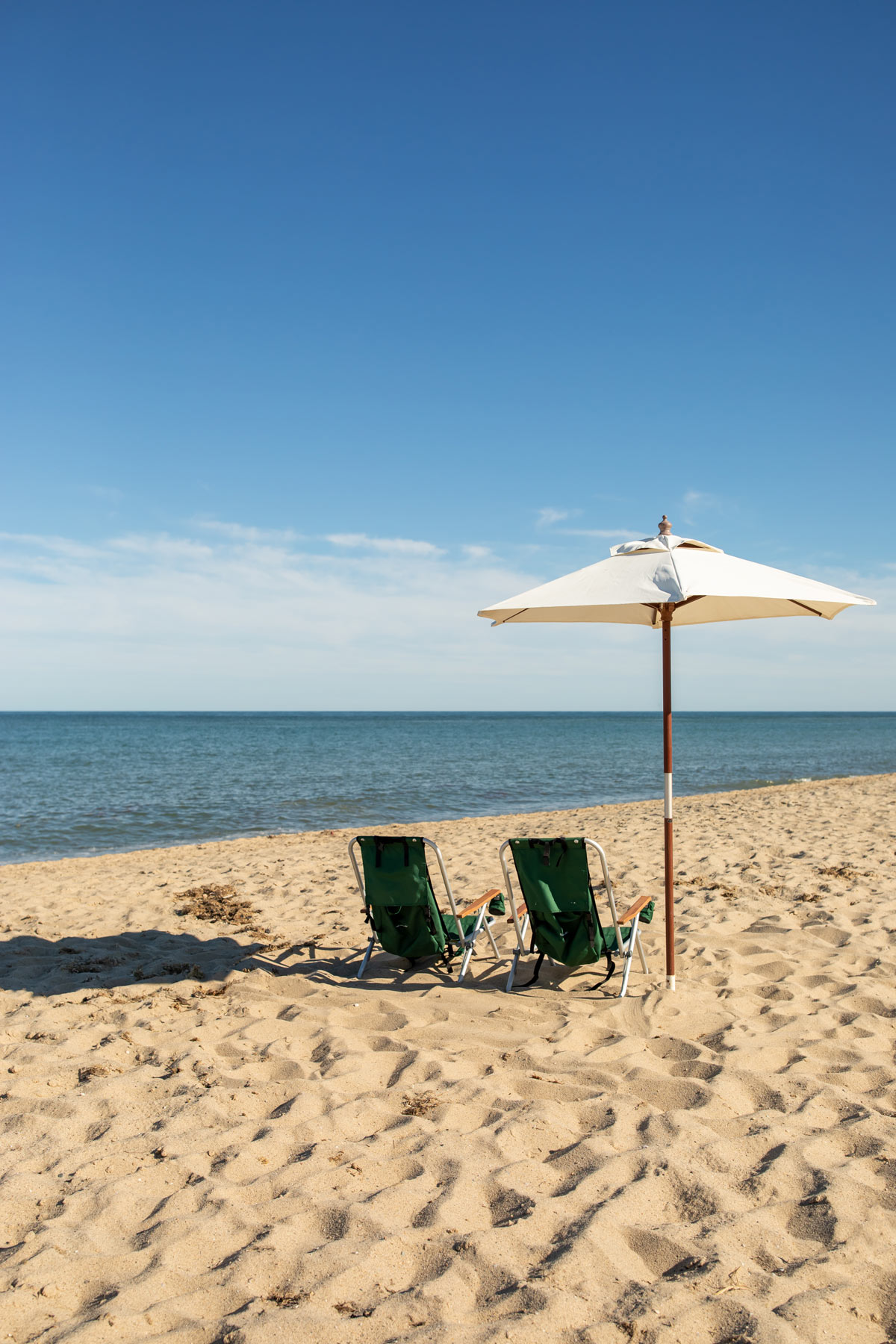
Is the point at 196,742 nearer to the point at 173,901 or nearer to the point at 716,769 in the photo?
the point at 716,769

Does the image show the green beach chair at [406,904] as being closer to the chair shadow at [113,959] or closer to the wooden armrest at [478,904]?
the wooden armrest at [478,904]

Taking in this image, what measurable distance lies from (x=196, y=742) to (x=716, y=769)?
34.3 metres

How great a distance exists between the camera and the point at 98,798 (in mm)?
19516

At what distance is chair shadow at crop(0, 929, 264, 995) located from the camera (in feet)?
16.6

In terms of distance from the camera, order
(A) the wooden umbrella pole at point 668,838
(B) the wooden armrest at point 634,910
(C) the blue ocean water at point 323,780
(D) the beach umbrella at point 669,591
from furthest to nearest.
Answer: (C) the blue ocean water at point 323,780 < (B) the wooden armrest at point 634,910 < (A) the wooden umbrella pole at point 668,838 < (D) the beach umbrella at point 669,591

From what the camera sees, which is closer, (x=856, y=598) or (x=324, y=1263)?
(x=324, y=1263)

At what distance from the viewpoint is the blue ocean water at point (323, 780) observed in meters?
15.5

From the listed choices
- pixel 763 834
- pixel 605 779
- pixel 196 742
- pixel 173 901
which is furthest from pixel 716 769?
pixel 196 742

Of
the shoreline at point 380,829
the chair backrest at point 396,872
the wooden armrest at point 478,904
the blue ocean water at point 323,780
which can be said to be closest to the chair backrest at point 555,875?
the wooden armrest at point 478,904

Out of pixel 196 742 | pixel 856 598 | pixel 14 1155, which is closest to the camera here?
pixel 14 1155

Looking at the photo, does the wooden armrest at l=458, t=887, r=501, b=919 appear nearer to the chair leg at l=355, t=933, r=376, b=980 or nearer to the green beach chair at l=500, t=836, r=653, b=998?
the green beach chair at l=500, t=836, r=653, b=998

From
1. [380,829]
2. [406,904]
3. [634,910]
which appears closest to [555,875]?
[634,910]

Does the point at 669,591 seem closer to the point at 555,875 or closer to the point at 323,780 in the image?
the point at 555,875

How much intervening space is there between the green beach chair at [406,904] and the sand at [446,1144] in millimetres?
307
